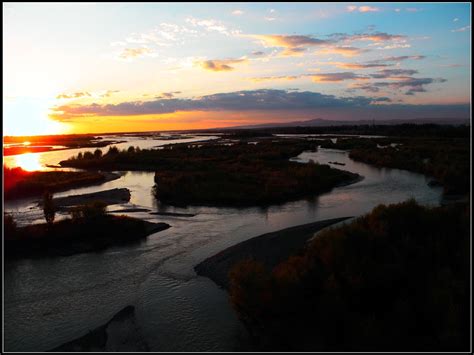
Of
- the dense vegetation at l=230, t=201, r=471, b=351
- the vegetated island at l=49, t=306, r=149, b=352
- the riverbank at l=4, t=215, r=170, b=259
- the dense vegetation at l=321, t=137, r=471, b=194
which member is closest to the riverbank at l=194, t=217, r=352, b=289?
the vegetated island at l=49, t=306, r=149, b=352

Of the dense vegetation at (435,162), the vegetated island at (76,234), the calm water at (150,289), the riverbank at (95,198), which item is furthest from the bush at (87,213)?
the dense vegetation at (435,162)

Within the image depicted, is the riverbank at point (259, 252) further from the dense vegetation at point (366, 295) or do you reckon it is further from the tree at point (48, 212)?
the tree at point (48, 212)

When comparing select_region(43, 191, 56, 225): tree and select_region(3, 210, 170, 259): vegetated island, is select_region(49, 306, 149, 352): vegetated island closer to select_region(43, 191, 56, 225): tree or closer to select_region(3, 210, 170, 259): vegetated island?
select_region(3, 210, 170, 259): vegetated island

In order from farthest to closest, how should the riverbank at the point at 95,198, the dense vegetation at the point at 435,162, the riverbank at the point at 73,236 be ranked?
the dense vegetation at the point at 435,162 → the riverbank at the point at 95,198 → the riverbank at the point at 73,236

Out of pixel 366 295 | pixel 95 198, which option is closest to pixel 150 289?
pixel 366 295

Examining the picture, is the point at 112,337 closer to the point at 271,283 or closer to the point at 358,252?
the point at 271,283

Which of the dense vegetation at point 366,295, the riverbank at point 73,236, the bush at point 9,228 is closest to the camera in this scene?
the dense vegetation at point 366,295
